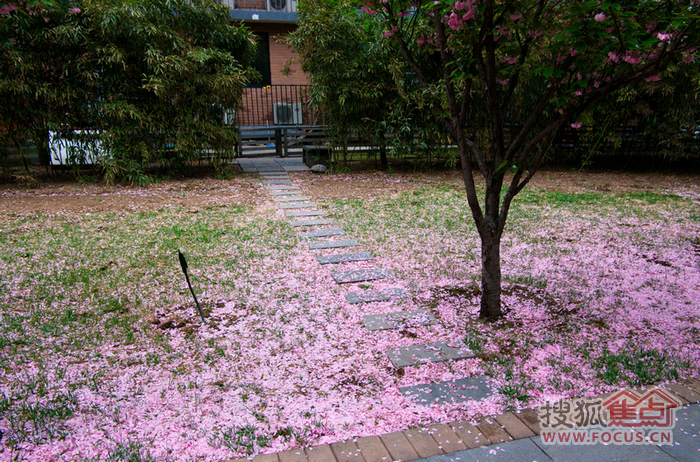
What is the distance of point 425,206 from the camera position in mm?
5883

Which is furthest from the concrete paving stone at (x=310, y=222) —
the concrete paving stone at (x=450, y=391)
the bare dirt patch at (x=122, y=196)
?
the concrete paving stone at (x=450, y=391)

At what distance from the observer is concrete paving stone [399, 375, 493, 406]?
80.0 inches

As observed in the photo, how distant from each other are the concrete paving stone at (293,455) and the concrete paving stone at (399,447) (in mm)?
328

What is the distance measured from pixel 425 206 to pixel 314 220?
1.60 metres

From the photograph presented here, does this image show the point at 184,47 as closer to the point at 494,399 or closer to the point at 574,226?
the point at 574,226

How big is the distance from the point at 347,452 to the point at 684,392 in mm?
1598

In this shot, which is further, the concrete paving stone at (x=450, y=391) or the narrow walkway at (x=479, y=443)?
the concrete paving stone at (x=450, y=391)

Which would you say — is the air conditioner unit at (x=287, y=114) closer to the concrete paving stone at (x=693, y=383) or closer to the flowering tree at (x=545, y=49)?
the flowering tree at (x=545, y=49)

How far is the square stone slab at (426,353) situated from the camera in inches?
92.0

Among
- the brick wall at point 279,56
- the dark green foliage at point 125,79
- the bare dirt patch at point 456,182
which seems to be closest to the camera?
the dark green foliage at point 125,79

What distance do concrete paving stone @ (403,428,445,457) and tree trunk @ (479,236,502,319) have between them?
3.68 ft

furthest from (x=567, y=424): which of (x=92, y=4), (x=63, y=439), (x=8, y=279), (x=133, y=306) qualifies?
(x=92, y=4)

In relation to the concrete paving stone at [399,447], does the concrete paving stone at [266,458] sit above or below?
above

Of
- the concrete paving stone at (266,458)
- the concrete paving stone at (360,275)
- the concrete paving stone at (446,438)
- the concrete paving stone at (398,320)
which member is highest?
the concrete paving stone at (360,275)
